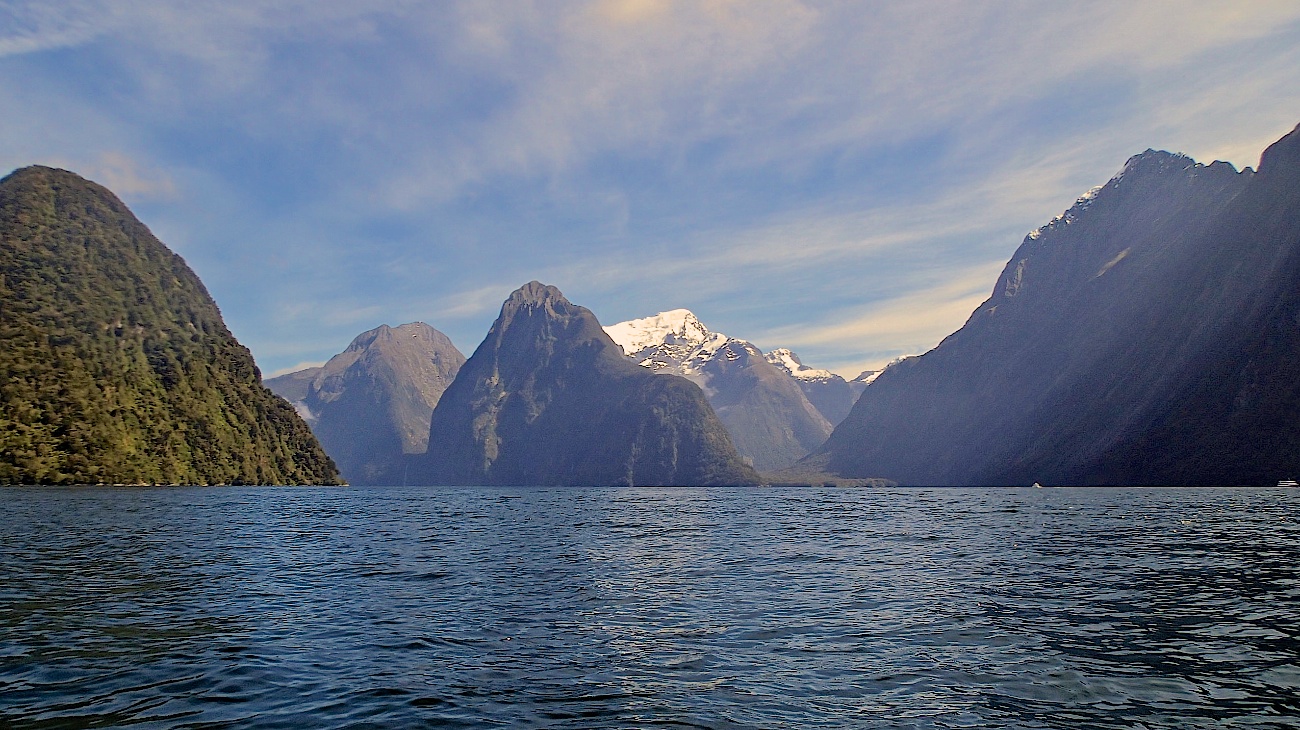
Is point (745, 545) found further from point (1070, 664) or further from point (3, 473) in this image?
point (3, 473)

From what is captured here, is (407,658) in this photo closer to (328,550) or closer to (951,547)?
(328,550)

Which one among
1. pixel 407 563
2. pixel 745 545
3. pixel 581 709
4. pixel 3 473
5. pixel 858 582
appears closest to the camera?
pixel 581 709

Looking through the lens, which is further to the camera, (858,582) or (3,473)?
(3,473)

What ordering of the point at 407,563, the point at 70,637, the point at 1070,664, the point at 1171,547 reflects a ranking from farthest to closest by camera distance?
the point at 1171,547 → the point at 407,563 → the point at 70,637 → the point at 1070,664

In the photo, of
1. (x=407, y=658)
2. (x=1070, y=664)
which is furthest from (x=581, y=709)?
(x=1070, y=664)

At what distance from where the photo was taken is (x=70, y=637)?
26062 millimetres

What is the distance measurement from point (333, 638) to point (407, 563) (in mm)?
22732

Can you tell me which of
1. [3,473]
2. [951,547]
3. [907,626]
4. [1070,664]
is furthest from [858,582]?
[3,473]

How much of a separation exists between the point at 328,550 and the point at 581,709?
44.7m

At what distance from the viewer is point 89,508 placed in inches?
3873

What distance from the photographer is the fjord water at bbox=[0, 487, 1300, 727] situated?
63.6 ft

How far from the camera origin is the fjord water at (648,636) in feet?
63.6

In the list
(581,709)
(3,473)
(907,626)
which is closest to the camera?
(581,709)

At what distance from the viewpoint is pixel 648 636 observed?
2864cm
